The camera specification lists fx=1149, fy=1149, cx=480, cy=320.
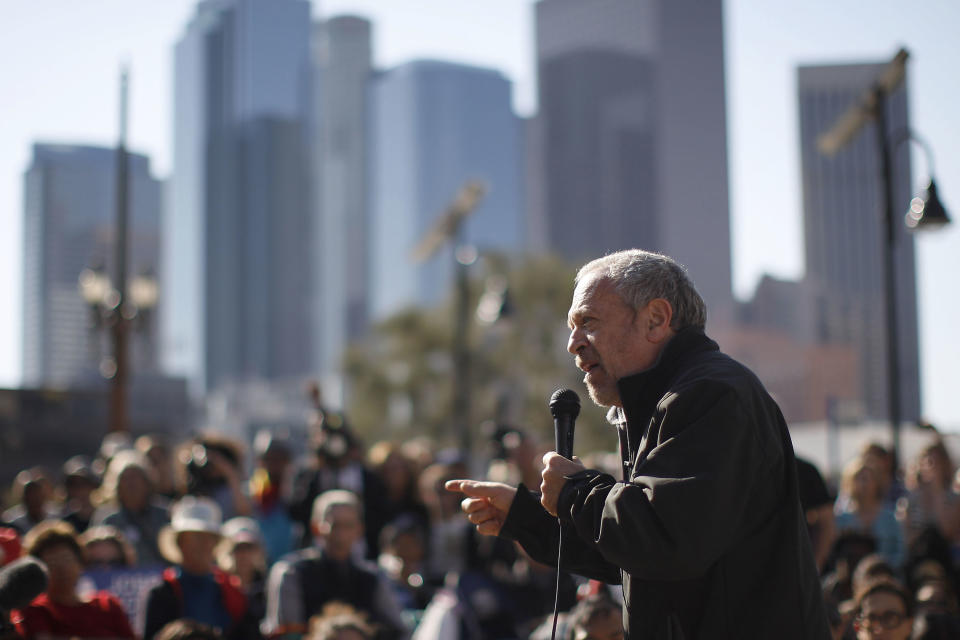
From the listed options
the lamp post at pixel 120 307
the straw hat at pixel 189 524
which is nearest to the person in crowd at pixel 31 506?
the straw hat at pixel 189 524

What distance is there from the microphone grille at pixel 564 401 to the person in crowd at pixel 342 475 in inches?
231

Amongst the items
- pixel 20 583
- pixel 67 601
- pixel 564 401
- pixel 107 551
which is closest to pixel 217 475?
pixel 107 551

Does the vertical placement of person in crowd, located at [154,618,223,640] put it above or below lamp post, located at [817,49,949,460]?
below

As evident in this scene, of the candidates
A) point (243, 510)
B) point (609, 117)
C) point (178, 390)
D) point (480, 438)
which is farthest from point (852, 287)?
point (243, 510)

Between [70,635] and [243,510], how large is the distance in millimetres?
3423

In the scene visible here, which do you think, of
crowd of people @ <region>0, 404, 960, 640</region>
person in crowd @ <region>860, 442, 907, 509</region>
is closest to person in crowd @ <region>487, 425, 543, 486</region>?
crowd of people @ <region>0, 404, 960, 640</region>

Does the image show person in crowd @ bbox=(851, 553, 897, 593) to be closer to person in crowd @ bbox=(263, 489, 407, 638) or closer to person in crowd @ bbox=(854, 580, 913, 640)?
person in crowd @ bbox=(854, 580, 913, 640)

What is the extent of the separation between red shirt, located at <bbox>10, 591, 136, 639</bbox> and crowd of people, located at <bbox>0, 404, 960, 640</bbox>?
10mm

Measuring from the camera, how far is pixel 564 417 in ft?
9.79

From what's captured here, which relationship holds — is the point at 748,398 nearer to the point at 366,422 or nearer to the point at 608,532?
the point at 608,532

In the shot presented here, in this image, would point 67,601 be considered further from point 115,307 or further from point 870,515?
point 115,307

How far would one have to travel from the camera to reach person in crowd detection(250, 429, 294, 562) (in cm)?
895

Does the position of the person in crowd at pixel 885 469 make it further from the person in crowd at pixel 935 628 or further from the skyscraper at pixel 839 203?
the skyscraper at pixel 839 203

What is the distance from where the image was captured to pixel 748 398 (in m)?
2.53
